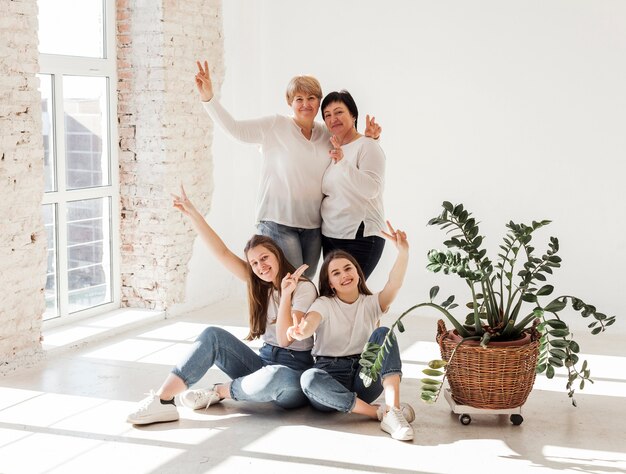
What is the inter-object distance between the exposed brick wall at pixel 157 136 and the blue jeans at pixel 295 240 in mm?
1434

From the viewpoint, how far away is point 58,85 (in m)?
4.79

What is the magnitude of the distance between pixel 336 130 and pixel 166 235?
174cm

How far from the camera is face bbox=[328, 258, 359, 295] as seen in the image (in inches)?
143

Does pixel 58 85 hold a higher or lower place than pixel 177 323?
higher

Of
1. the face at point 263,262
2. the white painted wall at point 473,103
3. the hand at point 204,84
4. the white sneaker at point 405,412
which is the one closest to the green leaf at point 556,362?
the white sneaker at point 405,412

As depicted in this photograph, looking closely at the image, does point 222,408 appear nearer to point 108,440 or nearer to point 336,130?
point 108,440

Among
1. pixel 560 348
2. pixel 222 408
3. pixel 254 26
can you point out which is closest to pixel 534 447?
pixel 560 348

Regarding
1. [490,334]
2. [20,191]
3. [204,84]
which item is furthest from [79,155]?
[490,334]

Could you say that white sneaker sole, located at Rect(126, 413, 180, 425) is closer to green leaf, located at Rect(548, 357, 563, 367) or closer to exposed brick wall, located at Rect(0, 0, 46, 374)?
exposed brick wall, located at Rect(0, 0, 46, 374)

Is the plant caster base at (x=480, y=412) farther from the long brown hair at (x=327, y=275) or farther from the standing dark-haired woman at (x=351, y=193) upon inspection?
the standing dark-haired woman at (x=351, y=193)

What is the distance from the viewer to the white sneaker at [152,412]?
11.5ft

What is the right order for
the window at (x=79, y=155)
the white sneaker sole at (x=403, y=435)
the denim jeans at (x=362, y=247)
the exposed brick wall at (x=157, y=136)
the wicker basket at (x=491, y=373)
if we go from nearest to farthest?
the white sneaker sole at (x=403, y=435)
the wicker basket at (x=491, y=373)
the denim jeans at (x=362, y=247)
the window at (x=79, y=155)
the exposed brick wall at (x=157, y=136)

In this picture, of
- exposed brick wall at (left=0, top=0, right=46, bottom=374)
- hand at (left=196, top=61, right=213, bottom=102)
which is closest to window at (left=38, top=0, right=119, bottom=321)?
exposed brick wall at (left=0, top=0, right=46, bottom=374)

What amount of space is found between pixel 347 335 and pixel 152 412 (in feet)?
2.76
